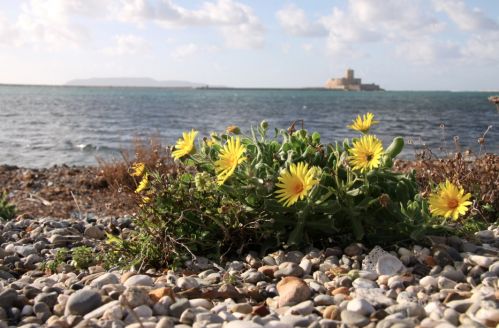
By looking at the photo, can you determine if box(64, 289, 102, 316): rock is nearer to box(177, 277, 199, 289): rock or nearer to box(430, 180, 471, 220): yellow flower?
box(177, 277, 199, 289): rock

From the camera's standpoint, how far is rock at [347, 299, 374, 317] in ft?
8.28

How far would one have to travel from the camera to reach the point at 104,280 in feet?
10.3

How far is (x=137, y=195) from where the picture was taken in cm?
364

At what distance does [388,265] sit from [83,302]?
5.14ft

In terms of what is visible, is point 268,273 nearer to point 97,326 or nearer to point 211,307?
point 211,307

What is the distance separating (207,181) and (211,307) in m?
1.07

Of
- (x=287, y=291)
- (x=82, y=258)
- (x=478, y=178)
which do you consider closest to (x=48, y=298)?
(x=82, y=258)

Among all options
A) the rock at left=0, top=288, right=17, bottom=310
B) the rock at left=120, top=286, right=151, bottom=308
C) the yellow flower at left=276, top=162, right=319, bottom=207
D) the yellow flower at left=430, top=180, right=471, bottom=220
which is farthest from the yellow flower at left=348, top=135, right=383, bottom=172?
the rock at left=0, top=288, right=17, bottom=310

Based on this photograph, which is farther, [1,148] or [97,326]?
[1,148]

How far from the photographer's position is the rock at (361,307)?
2.52 metres

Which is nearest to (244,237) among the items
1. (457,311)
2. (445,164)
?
(457,311)

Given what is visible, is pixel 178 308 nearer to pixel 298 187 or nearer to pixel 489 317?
pixel 298 187

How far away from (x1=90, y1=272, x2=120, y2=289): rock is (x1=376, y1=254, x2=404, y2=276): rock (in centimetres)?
141

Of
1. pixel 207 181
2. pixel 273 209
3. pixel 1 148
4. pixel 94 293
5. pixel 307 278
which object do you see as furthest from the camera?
pixel 1 148
